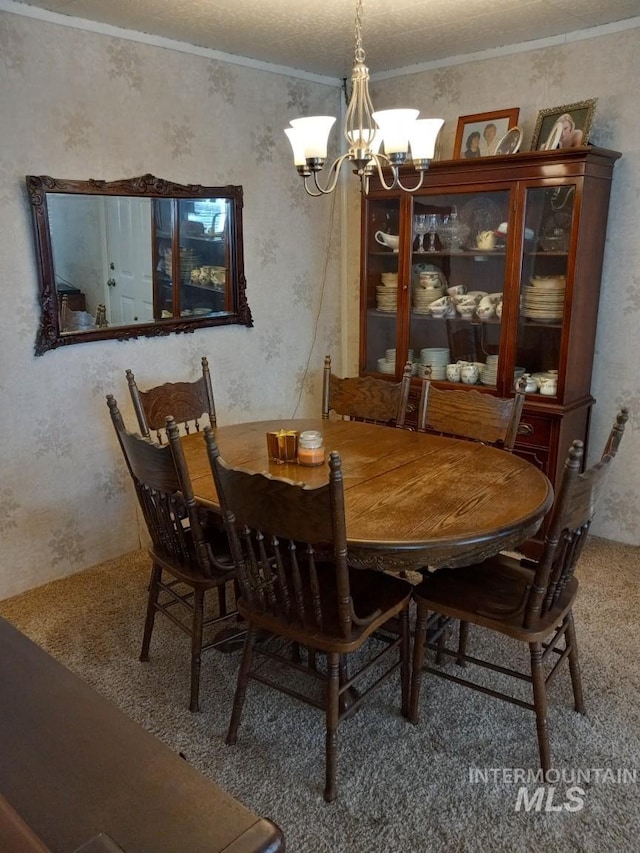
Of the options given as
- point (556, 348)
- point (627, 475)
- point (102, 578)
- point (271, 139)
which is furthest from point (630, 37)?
point (102, 578)

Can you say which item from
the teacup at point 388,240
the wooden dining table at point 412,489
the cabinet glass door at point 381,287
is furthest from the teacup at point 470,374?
the wooden dining table at point 412,489

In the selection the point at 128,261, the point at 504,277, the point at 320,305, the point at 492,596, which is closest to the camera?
the point at 492,596

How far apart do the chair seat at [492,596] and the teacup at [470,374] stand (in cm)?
141

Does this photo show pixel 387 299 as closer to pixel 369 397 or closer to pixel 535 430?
pixel 369 397

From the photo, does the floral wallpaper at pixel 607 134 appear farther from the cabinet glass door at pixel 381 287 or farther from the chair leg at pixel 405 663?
the chair leg at pixel 405 663

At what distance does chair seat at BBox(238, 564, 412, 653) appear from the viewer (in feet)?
5.99

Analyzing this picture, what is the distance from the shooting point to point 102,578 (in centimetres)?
311

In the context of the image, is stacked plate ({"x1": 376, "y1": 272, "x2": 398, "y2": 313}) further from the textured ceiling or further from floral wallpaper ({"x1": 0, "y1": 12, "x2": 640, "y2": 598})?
the textured ceiling

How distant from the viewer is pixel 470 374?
11.3 ft

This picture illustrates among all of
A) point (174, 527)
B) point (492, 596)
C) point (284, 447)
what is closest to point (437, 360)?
point (284, 447)

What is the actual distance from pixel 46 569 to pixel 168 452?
58.3 inches

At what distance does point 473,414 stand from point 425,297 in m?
1.08

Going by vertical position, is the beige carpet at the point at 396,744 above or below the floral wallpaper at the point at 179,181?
below

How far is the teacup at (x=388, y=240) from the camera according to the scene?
11.9 ft
